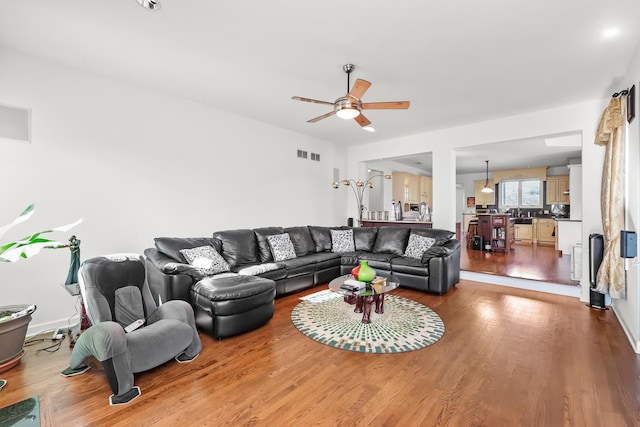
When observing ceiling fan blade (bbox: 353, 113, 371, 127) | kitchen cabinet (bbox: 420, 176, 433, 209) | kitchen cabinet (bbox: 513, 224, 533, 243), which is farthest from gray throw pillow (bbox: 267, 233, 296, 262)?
kitchen cabinet (bbox: 513, 224, 533, 243)

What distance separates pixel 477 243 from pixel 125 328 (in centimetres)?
828

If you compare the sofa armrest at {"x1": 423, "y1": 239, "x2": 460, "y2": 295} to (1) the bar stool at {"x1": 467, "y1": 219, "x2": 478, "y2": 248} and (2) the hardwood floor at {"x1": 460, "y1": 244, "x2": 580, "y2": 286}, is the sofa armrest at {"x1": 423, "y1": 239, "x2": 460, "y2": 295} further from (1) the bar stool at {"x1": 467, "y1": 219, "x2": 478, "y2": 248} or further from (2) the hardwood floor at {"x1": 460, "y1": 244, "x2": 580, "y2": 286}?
(1) the bar stool at {"x1": 467, "y1": 219, "x2": 478, "y2": 248}

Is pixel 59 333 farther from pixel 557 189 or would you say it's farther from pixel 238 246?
pixel 557 189

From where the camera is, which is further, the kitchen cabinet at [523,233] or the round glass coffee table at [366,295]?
the kitchen cabinet at [523,233]

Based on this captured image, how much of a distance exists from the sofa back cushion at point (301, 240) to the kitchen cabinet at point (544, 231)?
796 cm

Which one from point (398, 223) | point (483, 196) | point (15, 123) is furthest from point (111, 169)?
point (483, 196)

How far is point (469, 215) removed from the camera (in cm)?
967

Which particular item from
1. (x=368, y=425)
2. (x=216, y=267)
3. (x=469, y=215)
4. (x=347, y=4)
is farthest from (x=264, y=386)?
(x=469, y=215)

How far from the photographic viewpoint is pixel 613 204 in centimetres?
319

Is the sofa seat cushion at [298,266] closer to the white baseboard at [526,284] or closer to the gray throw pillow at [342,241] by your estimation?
the gray throw pillow at [342,241]

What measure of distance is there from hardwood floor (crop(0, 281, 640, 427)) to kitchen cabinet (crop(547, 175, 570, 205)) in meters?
7.79

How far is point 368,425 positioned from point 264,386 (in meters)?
0.80

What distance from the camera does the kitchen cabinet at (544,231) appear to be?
897 cm

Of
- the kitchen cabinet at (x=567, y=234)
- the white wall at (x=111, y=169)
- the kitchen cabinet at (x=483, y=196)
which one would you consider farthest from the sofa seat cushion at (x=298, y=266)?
the kitchen cabinet at (x=483, y=196)
